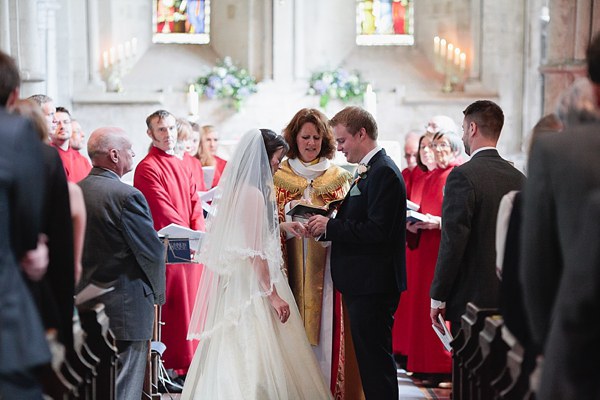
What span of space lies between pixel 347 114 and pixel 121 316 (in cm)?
165

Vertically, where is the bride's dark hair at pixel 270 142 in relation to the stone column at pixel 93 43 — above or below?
below

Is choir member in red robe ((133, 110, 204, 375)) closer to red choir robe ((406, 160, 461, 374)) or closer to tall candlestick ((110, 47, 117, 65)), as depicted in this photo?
red choir robe ((406, 160, 461, 374))

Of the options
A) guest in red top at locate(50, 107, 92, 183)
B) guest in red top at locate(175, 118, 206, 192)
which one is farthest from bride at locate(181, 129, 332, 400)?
guest in red top at locate(175, 118, 206, 192)

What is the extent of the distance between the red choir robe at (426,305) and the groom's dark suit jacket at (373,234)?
1637mm

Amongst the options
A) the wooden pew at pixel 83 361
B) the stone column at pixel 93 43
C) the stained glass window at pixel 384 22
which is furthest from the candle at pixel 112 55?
the wooden pew at pixel 83 361

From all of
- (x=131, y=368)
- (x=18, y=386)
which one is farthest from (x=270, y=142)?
(x=18, y=386)

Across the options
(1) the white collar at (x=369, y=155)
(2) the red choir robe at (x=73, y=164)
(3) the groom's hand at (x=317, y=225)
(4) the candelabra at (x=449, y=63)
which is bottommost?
(3) the groom's hand at (x=317, y=225)

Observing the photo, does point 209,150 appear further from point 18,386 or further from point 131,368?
point 18,386

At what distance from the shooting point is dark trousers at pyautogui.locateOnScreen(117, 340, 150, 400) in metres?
3.75

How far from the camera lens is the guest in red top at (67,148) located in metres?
5.77

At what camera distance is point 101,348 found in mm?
2939

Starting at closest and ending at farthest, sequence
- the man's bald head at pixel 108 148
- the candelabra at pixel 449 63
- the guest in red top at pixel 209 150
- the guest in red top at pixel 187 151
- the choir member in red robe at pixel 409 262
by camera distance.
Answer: the man's bald head at pixel 108 148
the choir member in red robe at pixel 409 262
the guest in red top at pixel 187 151
the guest in red top at pixel 209 150
the candelabra at pixel 449 63

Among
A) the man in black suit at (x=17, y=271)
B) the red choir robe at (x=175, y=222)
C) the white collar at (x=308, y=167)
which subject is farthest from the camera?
the red choir robe at (x=175, y=222)

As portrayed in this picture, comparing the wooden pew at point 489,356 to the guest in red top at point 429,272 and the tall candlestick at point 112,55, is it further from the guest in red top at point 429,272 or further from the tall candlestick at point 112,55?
the tall candlestick at point 112,55
